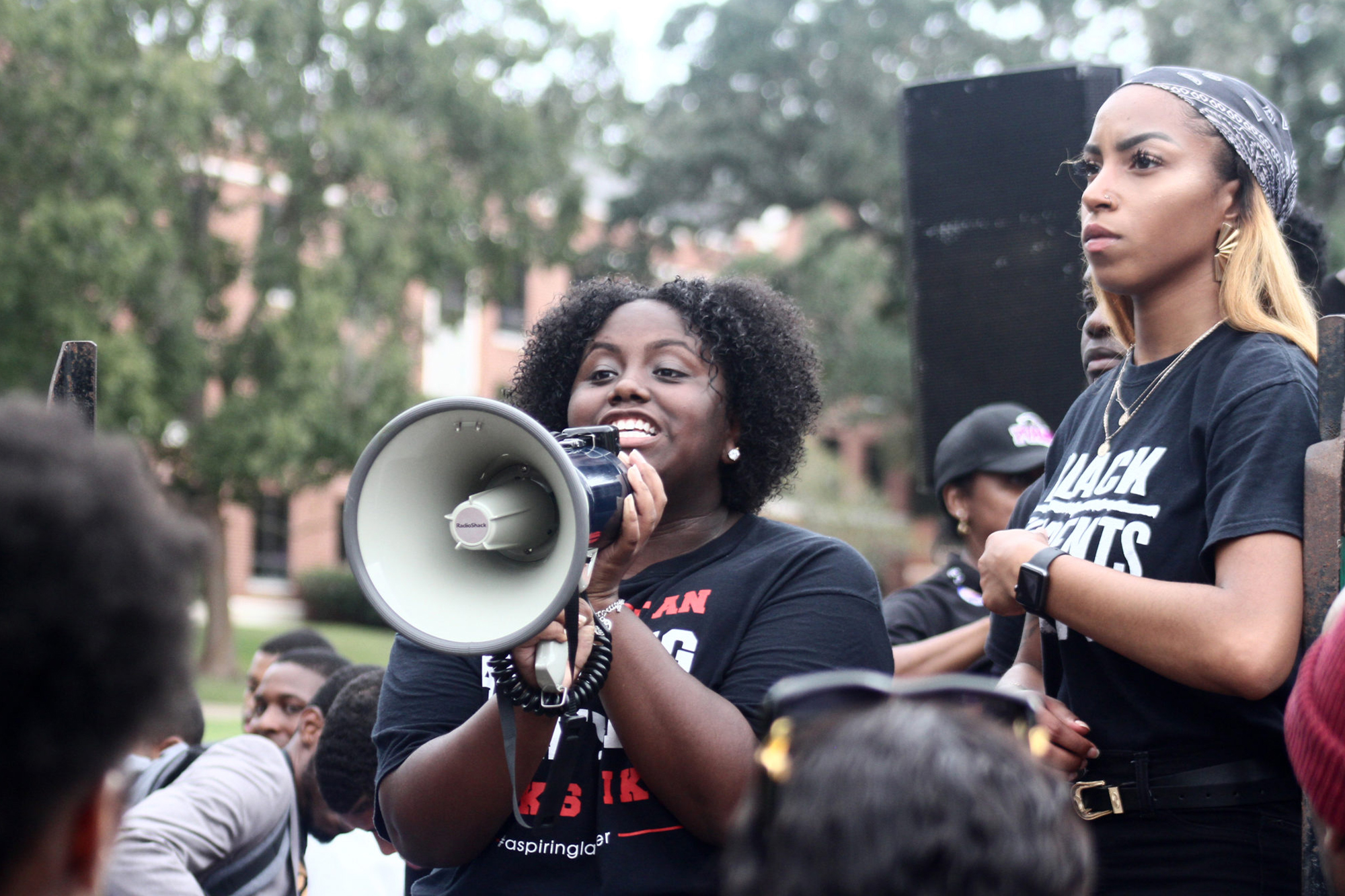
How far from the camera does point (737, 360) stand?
2680 millimetres

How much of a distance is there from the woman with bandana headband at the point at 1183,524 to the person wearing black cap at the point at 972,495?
1.45 metres

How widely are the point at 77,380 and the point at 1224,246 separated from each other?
76.0 inches

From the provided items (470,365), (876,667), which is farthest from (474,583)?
(470,365)

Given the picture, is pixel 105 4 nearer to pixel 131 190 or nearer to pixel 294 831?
pixel 131 190

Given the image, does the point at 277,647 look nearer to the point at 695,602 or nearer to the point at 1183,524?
the point at 695,602

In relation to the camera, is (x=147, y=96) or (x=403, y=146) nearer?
(x=147, y=96)

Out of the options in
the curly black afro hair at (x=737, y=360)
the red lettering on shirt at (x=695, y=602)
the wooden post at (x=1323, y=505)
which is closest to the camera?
the wooden post at (x=1323, y=505)

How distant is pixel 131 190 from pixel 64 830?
52.6 feet

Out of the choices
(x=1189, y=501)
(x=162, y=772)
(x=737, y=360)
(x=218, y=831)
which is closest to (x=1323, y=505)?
(x=1189, y=501)

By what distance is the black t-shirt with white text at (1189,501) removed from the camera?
186cm

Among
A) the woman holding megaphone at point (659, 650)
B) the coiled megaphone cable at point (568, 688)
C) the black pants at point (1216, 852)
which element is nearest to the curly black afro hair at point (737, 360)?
the woman holding megaphone at point (659, 650)

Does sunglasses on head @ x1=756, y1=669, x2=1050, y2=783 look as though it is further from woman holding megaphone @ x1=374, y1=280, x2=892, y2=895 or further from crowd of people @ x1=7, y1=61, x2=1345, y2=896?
Answer: woman holding megaphone @ x1=374, y1=280, x2=892, y2=895

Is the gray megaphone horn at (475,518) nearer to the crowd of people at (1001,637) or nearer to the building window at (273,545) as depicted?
the crowd of people at (1001,637)

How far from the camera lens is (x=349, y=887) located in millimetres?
3574
